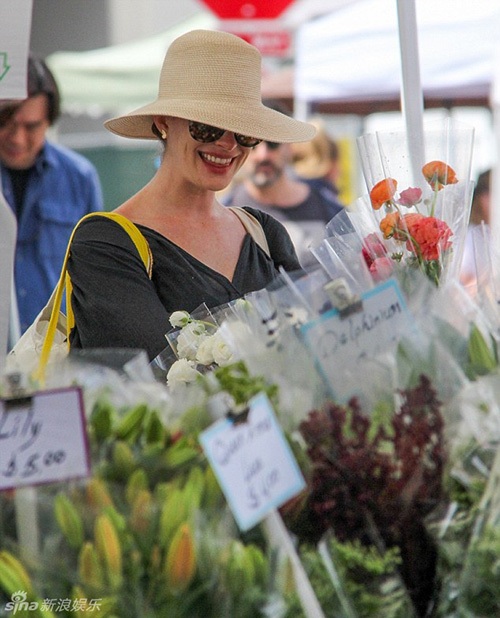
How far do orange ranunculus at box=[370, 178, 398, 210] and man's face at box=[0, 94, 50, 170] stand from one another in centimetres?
203

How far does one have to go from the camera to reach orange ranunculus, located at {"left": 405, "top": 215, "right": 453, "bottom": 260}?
5.98 feet

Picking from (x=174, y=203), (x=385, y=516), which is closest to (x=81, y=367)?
(x=385, y=516)

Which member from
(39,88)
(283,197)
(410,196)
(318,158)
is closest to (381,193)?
(410,196)

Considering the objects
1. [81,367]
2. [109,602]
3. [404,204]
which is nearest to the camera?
[109,602]

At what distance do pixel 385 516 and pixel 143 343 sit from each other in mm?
888

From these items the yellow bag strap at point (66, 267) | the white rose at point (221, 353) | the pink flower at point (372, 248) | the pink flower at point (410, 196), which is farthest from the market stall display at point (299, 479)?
the yellow bag strap at point (66, 267)

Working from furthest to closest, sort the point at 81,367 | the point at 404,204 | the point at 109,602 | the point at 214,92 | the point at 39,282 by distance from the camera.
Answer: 1. the point at 39,282
2. the point at 214,92
3. the point at 404,204
4. the point at 81,367
5. the point at 109,602

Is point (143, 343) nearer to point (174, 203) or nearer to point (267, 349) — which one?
point (174, 203)

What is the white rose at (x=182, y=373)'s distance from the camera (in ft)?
5.60

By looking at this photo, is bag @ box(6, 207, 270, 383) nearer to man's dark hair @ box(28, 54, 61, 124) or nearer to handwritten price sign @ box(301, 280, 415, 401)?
handwritten price sign @ box(301, 280, 415, 401)

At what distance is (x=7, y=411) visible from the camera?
3.79 feet

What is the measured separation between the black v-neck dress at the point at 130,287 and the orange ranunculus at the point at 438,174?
51cm

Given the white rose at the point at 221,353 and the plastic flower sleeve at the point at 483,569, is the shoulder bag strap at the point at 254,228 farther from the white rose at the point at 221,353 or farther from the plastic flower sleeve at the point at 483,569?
the plastic flower sleeve at the point at 483,569

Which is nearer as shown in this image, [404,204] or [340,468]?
[340,468]
